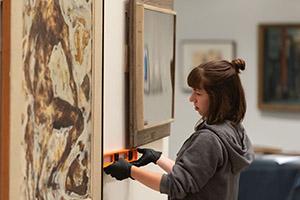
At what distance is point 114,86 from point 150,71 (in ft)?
0.80

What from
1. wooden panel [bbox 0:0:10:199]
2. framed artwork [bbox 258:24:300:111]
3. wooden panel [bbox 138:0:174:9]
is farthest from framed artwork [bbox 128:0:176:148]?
framed artwork [bbox 258:24:300:111]

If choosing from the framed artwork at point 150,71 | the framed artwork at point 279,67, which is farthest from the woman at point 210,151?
the framed artwork at point 279,67

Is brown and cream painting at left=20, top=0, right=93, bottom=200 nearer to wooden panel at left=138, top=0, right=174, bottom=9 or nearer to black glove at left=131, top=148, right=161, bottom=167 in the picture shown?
black glove at left=131, top=148, right=161, bottom=167

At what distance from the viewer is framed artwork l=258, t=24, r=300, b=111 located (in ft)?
17.7

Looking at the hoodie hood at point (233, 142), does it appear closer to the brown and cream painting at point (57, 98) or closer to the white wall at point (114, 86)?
the white wall at point (114, 86)

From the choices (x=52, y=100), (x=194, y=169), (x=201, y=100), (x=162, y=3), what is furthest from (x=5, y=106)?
(x=162, y=3)

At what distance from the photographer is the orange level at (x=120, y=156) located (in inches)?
74.2

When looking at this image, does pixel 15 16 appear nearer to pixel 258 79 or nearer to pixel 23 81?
pixel 23 81

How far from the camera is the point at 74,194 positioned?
166 cm

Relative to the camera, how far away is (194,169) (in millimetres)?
1831

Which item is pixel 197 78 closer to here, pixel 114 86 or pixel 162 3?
pixel 114 86

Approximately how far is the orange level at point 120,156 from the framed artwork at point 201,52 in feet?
12.1

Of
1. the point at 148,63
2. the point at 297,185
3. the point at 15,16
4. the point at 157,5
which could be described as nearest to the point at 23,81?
the point at 15,16

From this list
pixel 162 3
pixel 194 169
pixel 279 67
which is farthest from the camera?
pixel 279 67
